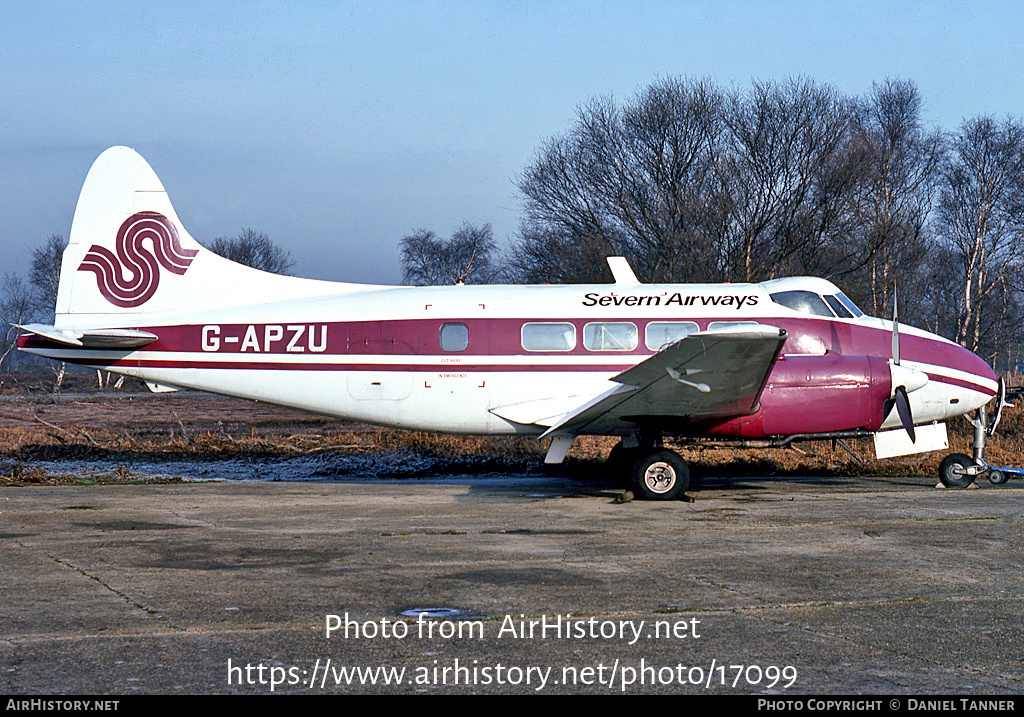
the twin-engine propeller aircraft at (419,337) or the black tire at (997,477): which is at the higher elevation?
the twin-engine propeller aircraft at (419,337)

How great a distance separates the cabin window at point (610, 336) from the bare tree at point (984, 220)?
3374 cm

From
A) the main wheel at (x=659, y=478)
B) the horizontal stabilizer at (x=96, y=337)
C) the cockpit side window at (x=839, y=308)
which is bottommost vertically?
the main wheel at (x=659, y=478)

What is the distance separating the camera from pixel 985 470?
1388cm

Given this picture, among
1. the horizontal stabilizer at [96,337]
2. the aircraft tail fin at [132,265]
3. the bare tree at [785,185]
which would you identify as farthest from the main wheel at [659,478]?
the bare tree at [785,185]

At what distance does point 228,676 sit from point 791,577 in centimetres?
→ 432

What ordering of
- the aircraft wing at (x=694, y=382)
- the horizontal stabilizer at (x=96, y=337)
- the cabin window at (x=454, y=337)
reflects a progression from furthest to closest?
the cabin window at (x=454, y=337) → the horizontal stabilizer at (x=96, y=337) → the aircraft wing at (x=694, y=382)

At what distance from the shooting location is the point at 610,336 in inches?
543

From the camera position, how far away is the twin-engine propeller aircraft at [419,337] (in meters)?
13.7

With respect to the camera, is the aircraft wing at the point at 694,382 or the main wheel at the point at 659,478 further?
the main wheel at the point at 659,478

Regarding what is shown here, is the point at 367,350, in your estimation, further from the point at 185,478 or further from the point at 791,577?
the point at 791,577

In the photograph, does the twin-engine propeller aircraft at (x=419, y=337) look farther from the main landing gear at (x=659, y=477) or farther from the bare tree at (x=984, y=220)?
the bare tree at (x=984, y=220)

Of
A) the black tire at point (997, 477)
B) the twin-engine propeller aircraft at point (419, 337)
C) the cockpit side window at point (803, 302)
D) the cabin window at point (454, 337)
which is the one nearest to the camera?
the twin-engine propeller aircraft at point (419, 337)

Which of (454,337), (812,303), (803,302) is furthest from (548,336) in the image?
(812,303)

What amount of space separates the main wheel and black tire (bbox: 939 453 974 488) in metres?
4.33
